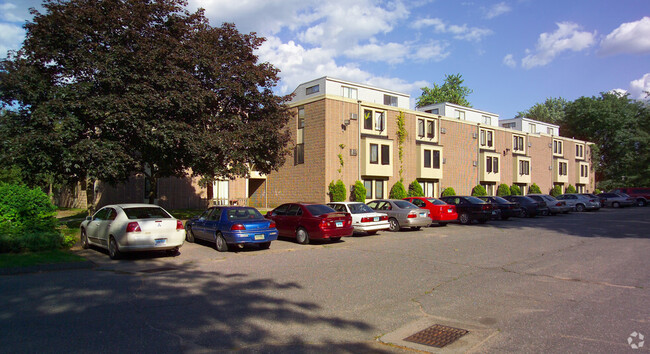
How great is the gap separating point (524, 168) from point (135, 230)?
47.1 meters

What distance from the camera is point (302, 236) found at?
14.7m

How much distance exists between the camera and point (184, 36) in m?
17.6

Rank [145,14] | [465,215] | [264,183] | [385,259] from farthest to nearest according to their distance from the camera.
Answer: [264,183] < [465,215] < [145,14] < [385,259]

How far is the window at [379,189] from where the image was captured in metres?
33.5

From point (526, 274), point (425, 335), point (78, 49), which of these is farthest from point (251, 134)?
point (425, 335)

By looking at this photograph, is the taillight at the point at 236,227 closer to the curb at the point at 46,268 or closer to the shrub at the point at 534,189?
the curb at the point at 46,268

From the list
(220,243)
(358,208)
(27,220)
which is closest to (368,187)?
(358,208)

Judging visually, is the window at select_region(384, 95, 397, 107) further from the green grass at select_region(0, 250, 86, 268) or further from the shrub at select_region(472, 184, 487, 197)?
the green grass at select_region(0, 250, 86, 268)

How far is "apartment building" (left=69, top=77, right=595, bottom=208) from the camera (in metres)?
31.1

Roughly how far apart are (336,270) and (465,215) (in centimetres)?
1476

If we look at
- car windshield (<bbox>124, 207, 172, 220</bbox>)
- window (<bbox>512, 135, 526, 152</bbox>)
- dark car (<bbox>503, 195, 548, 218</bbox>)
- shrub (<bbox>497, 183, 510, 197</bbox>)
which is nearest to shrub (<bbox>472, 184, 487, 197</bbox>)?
shrub (<bbox>497, 183, 510, 197</bbox>)

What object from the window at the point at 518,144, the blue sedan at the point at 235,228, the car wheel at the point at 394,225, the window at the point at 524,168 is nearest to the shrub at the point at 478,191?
the window at the point at 518,144

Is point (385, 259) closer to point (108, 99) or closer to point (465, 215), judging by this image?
point (108, 99)

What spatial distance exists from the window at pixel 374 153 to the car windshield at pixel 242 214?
20169 mm
